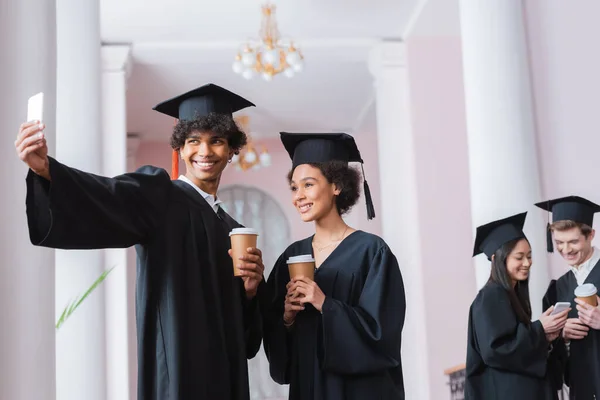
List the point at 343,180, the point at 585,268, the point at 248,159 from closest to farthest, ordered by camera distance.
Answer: the point at 343,180
the point at 585,268
the point at 248,159

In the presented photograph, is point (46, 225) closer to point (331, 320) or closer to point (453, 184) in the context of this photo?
point (331, 320)

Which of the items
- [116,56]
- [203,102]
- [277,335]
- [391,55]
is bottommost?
[277,335]

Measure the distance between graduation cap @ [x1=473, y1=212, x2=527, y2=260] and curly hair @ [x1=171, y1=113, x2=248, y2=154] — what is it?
217 centimetres

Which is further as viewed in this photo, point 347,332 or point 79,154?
point 79,154

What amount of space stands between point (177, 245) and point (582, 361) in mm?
2887

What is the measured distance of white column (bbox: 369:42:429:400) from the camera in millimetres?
9021

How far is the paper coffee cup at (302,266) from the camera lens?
3.13m

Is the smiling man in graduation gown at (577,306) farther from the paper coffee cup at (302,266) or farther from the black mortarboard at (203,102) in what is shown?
the black mortarboard at (203,102)

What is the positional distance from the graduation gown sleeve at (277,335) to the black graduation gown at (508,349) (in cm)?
154

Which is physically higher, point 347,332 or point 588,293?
point 588,293

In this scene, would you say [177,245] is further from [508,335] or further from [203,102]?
[508,335]

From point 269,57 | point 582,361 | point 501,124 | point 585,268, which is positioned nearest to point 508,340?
point 582,361

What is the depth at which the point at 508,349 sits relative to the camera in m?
4.40

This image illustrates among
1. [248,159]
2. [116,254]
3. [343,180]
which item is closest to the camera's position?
[343,180]
